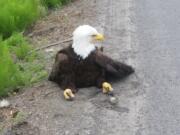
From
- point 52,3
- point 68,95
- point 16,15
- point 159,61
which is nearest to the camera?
point 68,95

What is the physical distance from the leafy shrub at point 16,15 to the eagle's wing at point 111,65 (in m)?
2.02

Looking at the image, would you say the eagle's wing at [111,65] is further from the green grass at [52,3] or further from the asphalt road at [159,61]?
the green grass at [52,3]

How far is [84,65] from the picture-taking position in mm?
5469

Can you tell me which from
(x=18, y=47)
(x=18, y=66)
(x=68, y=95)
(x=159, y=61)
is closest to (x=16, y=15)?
(x=18, y=47)

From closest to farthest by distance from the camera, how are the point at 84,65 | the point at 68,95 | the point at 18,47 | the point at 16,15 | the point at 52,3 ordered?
the point at 68,95 → the point at 84,65 → the point at 18,47 → the point at 16,15 → the point at 52,3

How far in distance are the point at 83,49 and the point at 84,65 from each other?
14cm

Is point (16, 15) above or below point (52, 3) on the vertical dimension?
above

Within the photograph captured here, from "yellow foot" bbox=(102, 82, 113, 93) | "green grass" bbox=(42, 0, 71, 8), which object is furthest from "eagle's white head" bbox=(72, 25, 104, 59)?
"green grass" bbox=(42, 0, 71, 8)

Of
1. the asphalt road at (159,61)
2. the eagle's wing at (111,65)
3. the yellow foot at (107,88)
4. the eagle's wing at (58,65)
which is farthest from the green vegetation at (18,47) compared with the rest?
the asphalt road at (159,61)

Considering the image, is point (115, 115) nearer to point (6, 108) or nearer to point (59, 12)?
point (6, 108)

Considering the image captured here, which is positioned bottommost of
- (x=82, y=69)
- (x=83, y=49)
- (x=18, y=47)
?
(x=18, y=47)

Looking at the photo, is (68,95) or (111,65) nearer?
(68,95)

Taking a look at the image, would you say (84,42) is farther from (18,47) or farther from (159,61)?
(18,47)

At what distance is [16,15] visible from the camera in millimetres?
7469
